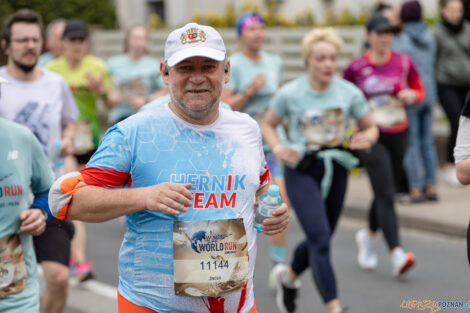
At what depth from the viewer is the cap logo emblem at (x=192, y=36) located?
10.3 feet

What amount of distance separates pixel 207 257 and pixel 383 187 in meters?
3.73

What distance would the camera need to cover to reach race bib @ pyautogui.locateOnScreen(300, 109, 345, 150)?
588cm

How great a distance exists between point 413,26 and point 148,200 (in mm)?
7198

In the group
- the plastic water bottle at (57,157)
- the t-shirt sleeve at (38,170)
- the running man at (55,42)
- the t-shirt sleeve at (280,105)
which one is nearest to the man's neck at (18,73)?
the plastic water bottle at (57,157)

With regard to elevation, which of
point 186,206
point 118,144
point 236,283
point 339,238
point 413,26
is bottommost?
point 339,238

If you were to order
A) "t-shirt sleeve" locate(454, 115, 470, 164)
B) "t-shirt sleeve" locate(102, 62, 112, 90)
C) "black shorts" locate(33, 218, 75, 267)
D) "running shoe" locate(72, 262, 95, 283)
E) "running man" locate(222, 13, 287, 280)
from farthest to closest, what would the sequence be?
"t-shirt sleeve" locate(102, 62, 112, 90), "running man" locate(222, 13, 287, 280), "running shoe" locate(72, 262, 95, 283), "black shorts" locate(33, 218, 75, 267), "t-shirt sleeve" locate(454, 115, 470, 164)

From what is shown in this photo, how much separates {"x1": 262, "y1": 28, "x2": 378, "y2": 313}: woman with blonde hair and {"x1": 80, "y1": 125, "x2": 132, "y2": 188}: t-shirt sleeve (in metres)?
2.70

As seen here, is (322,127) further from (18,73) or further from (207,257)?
(207,257)

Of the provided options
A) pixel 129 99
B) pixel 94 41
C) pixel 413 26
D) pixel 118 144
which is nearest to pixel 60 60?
pixel 129 99

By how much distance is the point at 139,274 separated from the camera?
10.4 ft

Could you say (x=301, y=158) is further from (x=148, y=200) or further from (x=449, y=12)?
(x=449, y=12)

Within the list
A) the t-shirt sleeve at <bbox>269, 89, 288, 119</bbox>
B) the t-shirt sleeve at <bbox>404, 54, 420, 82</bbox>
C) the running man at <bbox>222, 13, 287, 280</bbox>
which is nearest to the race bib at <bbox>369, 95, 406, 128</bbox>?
the t-shirt sleeve at <bbox>404, 54, 420, 82</bbox>

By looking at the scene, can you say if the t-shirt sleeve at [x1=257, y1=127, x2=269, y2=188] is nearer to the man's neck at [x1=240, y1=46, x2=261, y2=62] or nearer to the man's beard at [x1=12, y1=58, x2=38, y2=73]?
the man's beard at [x1=12, y1=58, x2=38, y2=73]

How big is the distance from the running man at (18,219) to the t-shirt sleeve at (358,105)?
8.91 ft
